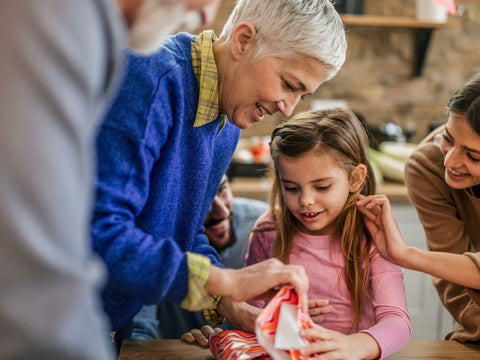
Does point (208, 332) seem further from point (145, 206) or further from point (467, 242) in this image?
point (467, 242)

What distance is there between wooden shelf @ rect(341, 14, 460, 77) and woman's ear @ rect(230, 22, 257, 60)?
2458mm

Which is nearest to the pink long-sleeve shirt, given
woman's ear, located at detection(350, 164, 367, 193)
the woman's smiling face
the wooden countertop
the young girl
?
the young girl

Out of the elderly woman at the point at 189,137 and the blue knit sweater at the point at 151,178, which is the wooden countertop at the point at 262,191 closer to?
the elderly woman at the point at 189,137

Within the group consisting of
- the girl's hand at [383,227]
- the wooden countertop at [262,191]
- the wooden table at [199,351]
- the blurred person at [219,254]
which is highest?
the girl's hand at [383,227]

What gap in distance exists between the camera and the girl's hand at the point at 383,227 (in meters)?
1.33

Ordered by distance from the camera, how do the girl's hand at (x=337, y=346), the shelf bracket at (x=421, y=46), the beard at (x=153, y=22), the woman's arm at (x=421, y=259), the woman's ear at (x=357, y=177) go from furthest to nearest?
the shelf bracket at (x=421, y=46) → the woman's ear at (x=357, y=177) → the woman's arm at (x=421, y=259) → the girl's hand at (x=337, y=346) → the beard at (x=153, y=22)

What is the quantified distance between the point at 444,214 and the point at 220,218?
2.33ft

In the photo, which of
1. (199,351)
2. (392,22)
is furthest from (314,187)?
(392,22)

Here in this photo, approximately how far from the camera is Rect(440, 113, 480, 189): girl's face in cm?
138

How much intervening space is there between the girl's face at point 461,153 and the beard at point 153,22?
2.93ft

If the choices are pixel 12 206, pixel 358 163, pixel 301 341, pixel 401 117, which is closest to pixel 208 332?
pixel 301 341

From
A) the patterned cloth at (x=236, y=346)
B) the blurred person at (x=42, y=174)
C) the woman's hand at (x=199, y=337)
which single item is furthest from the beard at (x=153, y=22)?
the woman's hand at (x=199, y=337)

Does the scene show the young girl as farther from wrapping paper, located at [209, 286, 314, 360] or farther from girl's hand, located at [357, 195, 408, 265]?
wrapping paper, located at [209, 286, 314, 360]

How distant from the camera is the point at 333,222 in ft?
4.90
